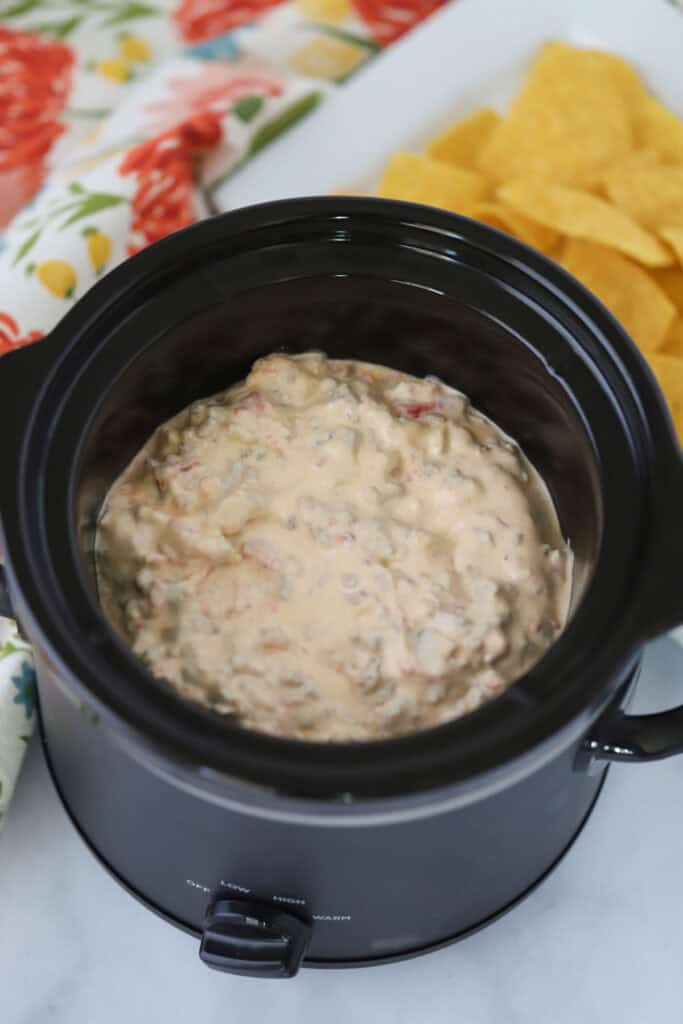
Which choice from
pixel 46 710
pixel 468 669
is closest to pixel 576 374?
pixel 468 669

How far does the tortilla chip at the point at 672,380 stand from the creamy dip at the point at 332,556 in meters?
0.24

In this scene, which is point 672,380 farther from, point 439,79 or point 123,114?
point 123,114

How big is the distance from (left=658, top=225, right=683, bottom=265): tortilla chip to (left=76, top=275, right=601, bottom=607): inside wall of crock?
1.18 feet

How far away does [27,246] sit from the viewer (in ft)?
5.38

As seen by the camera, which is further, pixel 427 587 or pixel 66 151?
pixel 66 151

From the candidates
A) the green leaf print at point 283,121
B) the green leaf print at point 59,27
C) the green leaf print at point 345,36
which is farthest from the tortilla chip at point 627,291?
the green leaf print at point 59,27

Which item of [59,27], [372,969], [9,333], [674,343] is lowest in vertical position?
[372,969]

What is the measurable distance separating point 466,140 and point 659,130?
24cm

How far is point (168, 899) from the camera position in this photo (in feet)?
4.22

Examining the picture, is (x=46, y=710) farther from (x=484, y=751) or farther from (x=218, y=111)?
(x=218, y=111)

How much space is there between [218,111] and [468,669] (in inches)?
36.3

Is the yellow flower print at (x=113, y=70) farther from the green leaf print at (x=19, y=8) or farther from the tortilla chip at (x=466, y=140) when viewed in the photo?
the tortilla chip at (x=466, y=140)

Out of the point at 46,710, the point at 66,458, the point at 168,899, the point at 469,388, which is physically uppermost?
the point at 66,458

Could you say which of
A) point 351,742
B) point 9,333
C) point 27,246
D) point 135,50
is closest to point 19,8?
point 135,50
